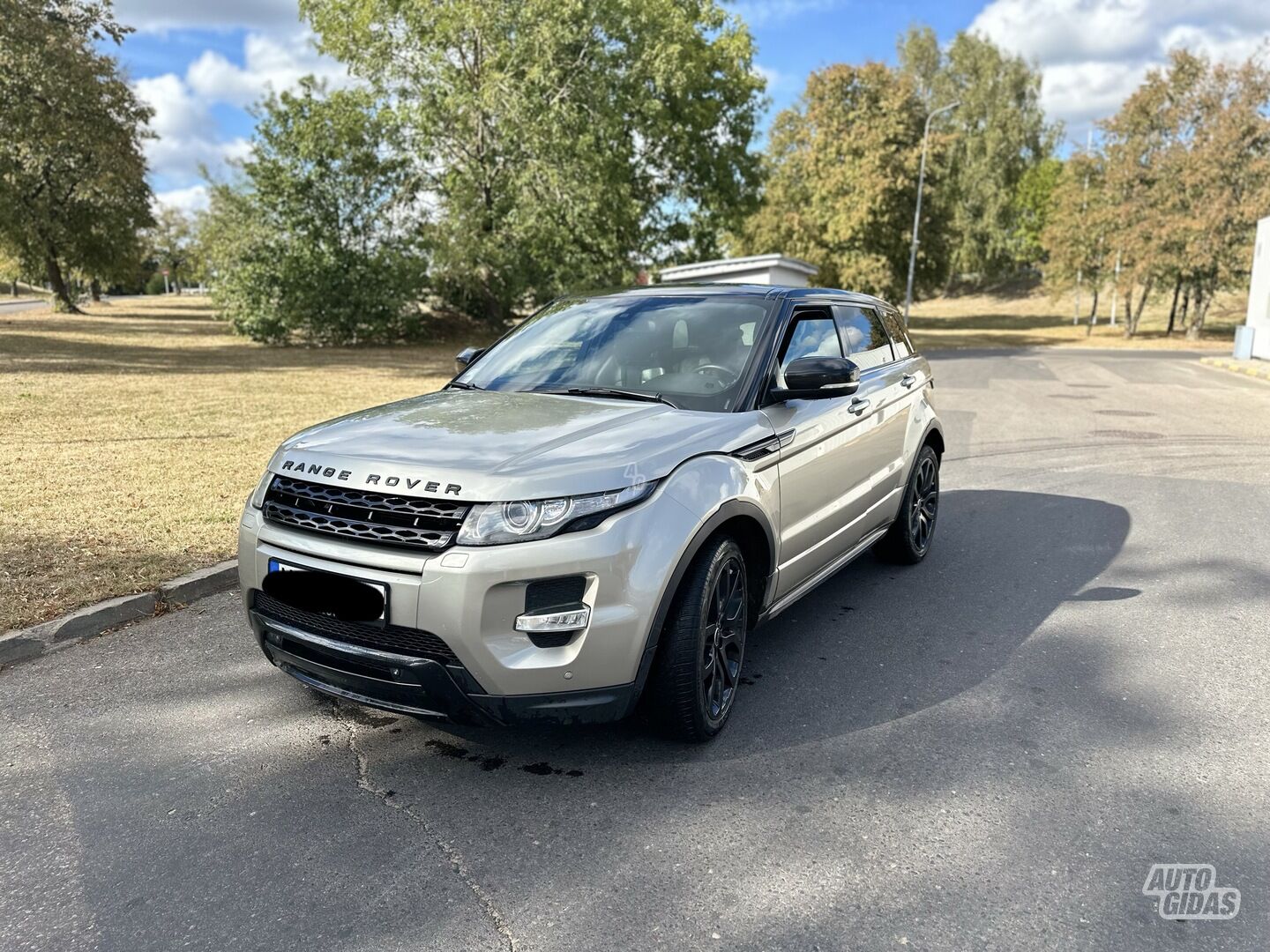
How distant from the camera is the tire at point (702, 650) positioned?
10.7ft

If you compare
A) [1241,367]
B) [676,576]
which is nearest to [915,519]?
[676,576]

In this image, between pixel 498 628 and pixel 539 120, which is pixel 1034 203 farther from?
pixel 498 628

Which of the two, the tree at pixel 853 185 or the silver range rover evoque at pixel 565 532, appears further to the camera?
the tree at pixel 853 185

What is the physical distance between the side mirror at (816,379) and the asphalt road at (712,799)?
4.19 feet

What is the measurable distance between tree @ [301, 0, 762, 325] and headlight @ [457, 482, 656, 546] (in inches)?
730

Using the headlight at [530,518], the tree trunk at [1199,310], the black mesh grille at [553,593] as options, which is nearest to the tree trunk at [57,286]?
the headlight at [530,518]

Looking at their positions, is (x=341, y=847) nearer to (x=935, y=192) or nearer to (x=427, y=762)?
(x=427, y=762)

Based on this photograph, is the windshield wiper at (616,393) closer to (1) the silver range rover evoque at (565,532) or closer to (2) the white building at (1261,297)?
(1) the silver range rover evoque at (565,532)

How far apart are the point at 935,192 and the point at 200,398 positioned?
39253mm

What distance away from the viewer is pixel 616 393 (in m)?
4.10

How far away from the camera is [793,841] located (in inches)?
115

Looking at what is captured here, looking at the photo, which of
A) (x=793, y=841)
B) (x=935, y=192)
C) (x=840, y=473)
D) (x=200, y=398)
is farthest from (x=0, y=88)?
(x=935, y=192)

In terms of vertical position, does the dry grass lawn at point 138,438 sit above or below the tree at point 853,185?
below

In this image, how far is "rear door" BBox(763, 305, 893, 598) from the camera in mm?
4031
